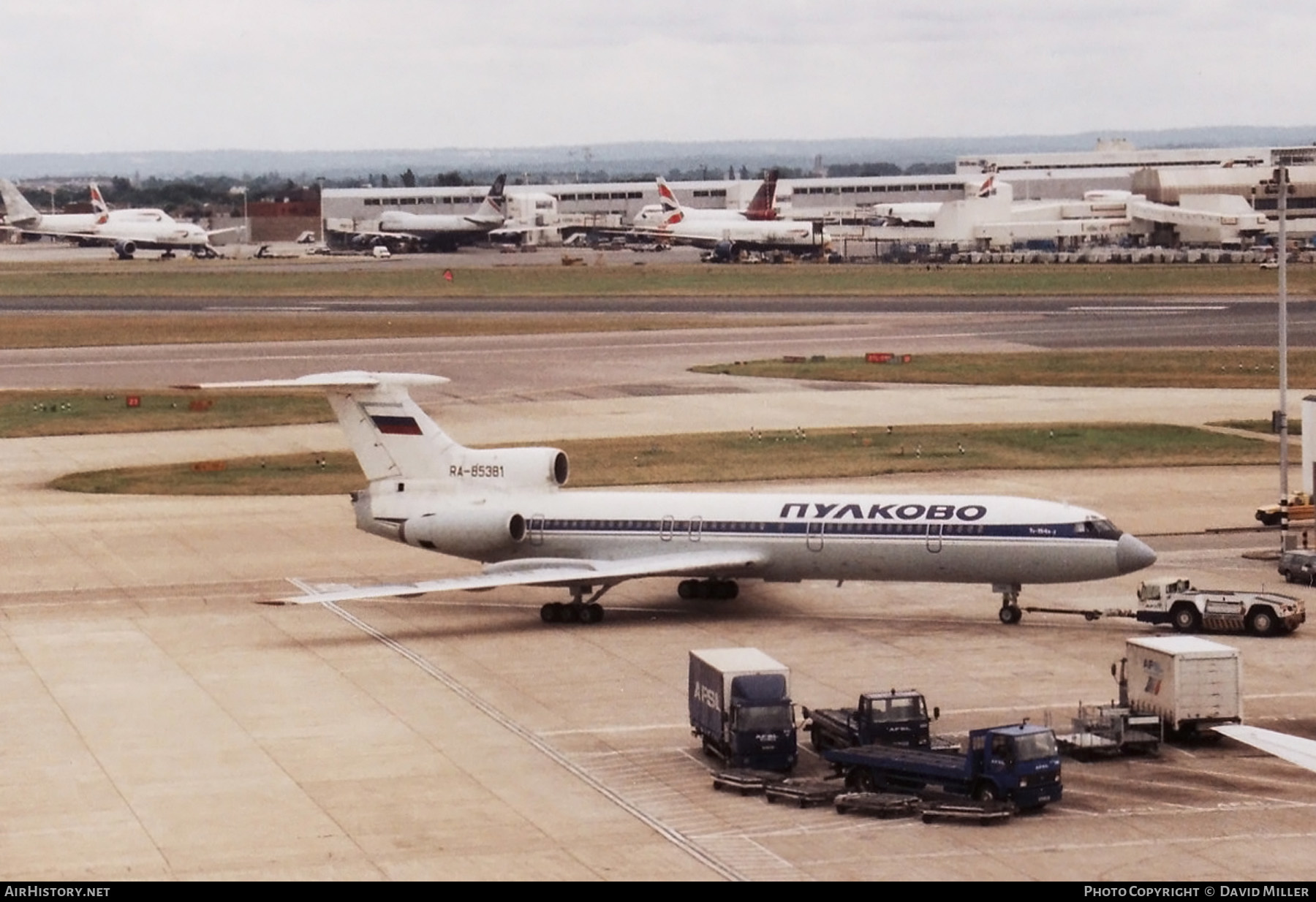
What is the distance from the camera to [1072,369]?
111m

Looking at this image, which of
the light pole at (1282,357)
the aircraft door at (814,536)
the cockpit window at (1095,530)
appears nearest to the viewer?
the cockpit window at (1095,530)

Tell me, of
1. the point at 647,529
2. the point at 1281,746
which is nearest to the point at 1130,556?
the point at 647,529

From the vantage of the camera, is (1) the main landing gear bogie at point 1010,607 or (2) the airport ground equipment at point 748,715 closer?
(2) the airport ground equipment at point 748,715

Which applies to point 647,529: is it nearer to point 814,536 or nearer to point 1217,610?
point 814,536

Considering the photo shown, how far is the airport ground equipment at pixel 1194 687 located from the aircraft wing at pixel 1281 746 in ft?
35.9

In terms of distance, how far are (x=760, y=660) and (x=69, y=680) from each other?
17.2 metres

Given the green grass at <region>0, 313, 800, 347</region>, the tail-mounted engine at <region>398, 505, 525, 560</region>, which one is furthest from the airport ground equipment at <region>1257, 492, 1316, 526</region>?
the green grass at <region>0, 313, 800, 347</region>

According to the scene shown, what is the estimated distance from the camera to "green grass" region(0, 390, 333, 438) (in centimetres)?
9600

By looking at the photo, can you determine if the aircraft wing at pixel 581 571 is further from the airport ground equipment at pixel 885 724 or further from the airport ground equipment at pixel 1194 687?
the airport ground equipment at pixel 1194 687

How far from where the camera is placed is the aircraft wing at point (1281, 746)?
2816cm

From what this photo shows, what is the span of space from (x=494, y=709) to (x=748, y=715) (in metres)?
7.82

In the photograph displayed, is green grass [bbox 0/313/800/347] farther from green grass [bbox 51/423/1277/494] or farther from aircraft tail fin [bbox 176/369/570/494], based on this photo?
aircraft tail fin [bbox 176/369/570/494]

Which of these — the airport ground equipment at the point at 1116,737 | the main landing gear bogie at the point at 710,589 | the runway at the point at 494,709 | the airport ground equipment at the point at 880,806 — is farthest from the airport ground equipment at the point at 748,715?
the main landing gear bogie at the point at 710,589
